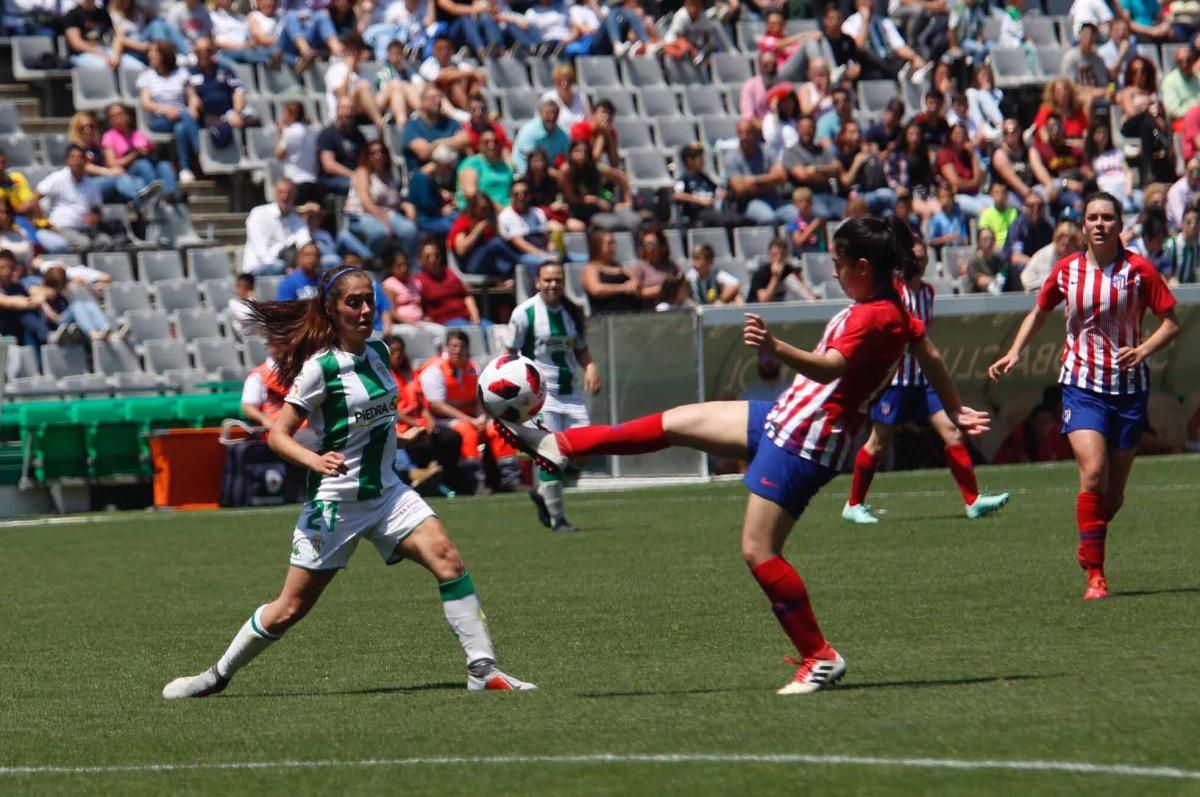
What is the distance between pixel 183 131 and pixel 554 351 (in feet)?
28.0

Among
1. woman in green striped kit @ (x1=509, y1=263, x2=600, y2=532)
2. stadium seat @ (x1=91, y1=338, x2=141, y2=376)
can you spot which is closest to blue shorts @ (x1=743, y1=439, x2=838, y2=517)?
woman in green striped kit @ (x1=509, y1=263, x2=600, y2=532)

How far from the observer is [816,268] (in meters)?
23.0

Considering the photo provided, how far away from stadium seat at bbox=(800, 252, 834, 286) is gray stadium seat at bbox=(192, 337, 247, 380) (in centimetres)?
613

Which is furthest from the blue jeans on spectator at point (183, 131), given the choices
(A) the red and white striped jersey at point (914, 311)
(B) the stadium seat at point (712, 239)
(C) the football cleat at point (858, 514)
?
(C) the football cleat at point (858, 514)

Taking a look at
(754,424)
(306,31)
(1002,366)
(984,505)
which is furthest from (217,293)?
(754,424)

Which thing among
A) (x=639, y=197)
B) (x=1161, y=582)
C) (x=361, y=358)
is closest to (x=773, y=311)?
(x=639, y=197)

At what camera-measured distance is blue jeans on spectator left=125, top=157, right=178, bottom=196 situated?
2173cm

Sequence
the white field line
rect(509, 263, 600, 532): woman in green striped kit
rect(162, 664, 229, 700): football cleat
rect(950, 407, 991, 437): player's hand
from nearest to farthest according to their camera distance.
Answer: the white field line
rect(162, 664, 229, 700): football cleat
rect(950, 407, 991, 437): player's hand
rect(509, 263, 600, 532): woman in green striped kit

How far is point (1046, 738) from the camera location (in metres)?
6.33

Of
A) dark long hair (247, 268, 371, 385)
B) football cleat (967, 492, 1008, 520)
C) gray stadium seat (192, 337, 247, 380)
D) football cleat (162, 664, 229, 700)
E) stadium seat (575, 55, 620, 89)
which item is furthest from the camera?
stadium seat (575, 55, 620, 89)

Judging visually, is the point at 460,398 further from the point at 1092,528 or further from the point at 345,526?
the point at 345,526

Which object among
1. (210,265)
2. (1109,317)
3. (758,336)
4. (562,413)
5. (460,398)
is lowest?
(460,398)

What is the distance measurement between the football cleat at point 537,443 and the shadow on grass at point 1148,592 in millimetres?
3453

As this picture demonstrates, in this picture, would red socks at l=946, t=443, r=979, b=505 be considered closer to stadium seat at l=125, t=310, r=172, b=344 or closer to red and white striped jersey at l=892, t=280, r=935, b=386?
red and white striped jersey at l=892, t=280, r=935, b=386
